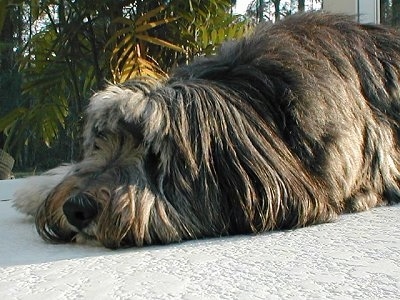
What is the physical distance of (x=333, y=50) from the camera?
2.25 meters

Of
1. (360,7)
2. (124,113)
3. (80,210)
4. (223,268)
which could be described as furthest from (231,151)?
(360,7)

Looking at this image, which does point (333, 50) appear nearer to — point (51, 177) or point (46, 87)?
point (51, 177)

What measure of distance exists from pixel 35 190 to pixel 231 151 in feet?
2.09

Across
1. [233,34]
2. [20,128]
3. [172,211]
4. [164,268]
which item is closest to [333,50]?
[172,211]

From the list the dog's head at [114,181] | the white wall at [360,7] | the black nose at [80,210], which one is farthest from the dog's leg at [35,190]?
the white wall at [360,7]

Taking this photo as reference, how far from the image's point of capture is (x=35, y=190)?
216 centimetres

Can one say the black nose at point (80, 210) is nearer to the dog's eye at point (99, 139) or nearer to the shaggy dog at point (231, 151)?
the shaggy dog at point (231, 151)

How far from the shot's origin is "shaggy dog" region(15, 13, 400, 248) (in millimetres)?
1709

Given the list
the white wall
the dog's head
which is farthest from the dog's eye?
the white wall

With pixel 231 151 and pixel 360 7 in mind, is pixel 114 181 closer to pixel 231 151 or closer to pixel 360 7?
pixel 231 151

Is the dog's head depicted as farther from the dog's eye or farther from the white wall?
the white wall

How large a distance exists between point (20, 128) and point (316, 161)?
2.97 m

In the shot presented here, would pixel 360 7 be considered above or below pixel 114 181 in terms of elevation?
above

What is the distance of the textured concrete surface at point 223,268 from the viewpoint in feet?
3.67
